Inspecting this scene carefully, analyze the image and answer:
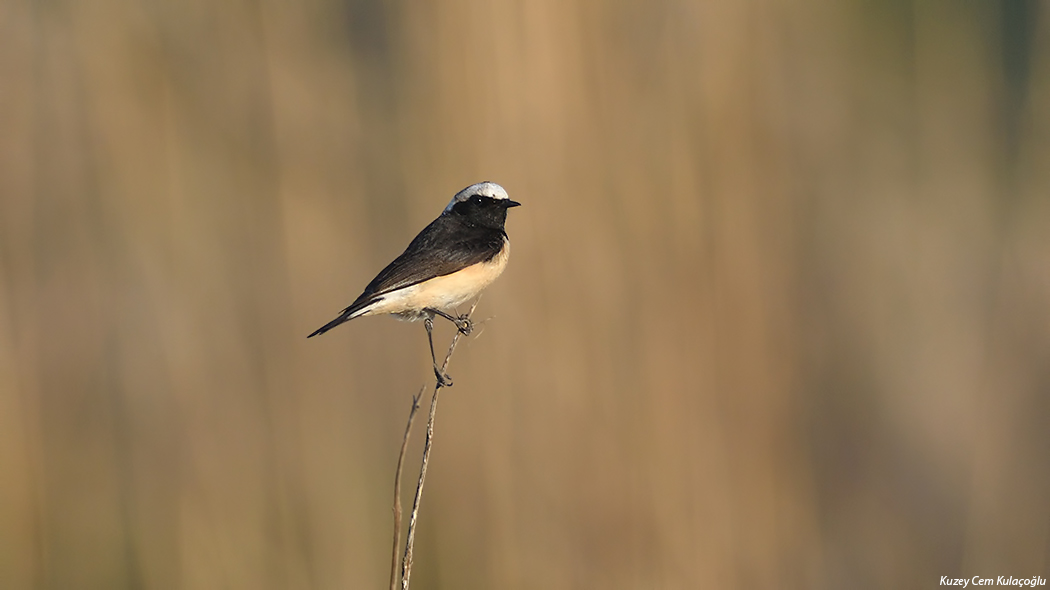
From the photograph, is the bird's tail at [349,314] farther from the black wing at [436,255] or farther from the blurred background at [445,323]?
the blurred background at [445,323]

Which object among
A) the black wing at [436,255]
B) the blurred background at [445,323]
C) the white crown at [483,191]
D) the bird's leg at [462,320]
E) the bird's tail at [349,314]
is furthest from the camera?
the blurred background at [445,323]

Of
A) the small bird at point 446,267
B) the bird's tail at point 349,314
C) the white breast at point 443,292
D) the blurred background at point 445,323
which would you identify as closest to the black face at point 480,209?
the small bird at point 446,267

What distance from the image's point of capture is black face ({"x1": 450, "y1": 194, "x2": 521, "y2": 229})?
135 inches

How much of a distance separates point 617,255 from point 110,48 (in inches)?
90.2

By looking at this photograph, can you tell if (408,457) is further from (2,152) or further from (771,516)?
(2,152)

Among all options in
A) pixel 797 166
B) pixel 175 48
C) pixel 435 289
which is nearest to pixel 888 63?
pixel 797 166

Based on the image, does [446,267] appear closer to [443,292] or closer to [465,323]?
[443,292]

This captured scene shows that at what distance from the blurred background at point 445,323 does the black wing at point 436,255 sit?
0.59m

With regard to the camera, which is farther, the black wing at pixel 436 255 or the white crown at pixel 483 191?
the white crown at pixel 483 191

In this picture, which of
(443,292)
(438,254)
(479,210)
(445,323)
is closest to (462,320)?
(443,292)

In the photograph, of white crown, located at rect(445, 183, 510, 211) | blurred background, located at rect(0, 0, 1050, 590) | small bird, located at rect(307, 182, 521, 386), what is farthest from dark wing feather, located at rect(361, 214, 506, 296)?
blurred background, located at rect(0, 0, 1050, 590)

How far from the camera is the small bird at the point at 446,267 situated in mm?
2877

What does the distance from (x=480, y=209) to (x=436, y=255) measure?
0.45 meters

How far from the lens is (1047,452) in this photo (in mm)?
4109
